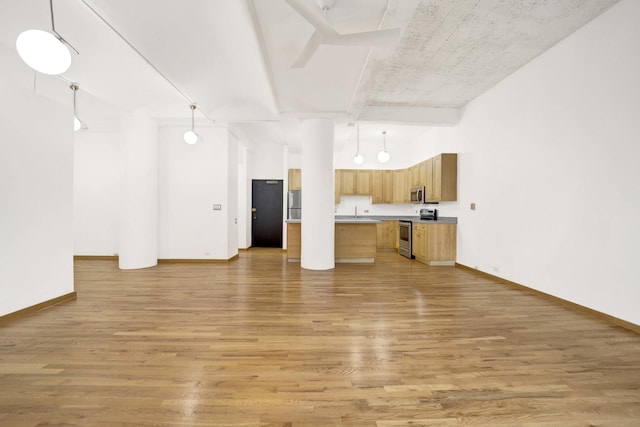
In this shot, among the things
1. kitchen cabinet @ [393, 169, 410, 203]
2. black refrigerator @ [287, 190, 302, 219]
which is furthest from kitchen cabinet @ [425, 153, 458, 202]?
black refrigerator @ [287, 190, 302, 219]

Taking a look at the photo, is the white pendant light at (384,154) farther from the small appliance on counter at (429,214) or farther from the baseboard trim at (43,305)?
the baseboard trim at (43,305)

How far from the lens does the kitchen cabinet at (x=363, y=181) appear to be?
8211mm

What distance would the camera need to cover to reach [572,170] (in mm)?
3268

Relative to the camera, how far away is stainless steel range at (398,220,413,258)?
6699mm

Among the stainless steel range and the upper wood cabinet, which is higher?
the upper wood cabinet

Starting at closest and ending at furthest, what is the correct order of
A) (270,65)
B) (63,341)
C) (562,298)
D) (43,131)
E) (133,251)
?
(63,341) < (43,131) < (562,298) < (270,65) < (133,251)

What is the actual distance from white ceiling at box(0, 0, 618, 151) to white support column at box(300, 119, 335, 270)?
1.42 feet

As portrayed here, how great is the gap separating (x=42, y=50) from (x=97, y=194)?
220 inches

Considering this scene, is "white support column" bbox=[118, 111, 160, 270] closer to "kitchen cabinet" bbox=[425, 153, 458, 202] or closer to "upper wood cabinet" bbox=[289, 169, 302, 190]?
"upper wood cabinet" bbox=[289, 169, 302, 190]

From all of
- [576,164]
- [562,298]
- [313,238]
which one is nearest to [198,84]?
[313,238]

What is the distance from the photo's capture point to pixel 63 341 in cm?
233

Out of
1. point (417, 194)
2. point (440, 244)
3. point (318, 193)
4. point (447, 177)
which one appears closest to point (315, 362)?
point (318, 193)

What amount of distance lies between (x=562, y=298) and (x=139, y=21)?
6030 mm

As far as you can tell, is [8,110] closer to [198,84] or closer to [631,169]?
[198,84]
